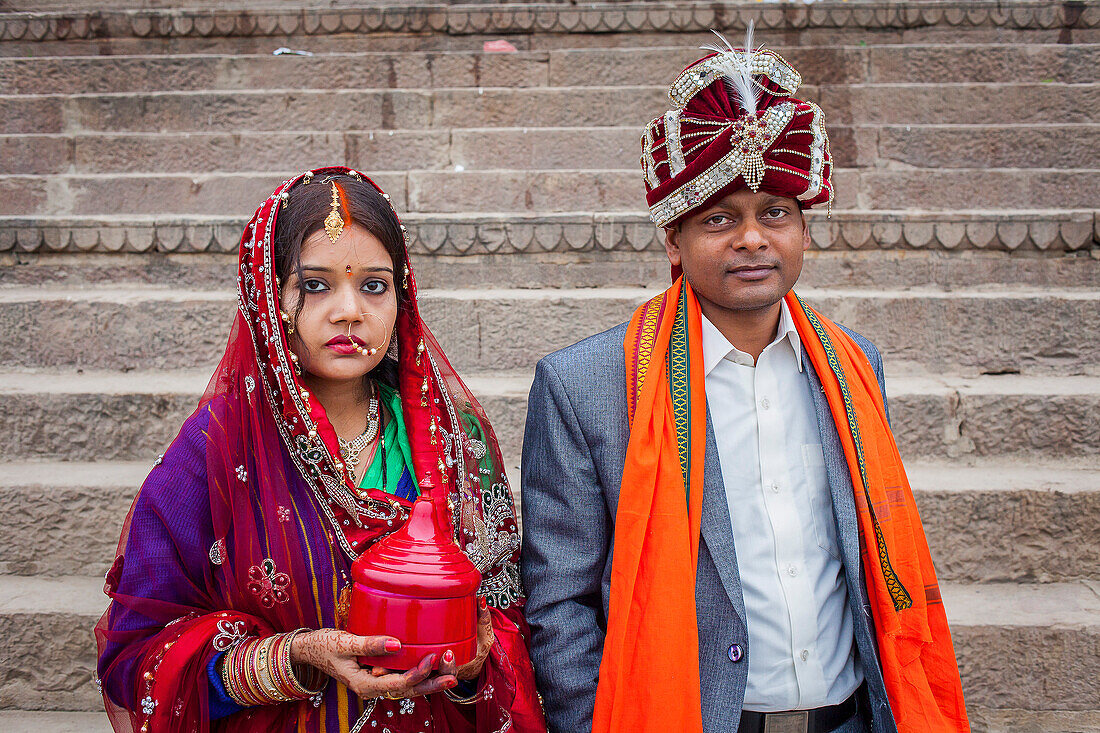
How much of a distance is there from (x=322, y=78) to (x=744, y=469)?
4696 mm

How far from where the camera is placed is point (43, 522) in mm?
2822

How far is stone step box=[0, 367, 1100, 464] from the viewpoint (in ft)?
9.99

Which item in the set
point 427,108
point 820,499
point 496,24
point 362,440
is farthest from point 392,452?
point 496,24

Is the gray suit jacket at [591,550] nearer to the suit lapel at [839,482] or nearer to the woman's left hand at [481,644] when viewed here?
the suit lapel at [839,482]

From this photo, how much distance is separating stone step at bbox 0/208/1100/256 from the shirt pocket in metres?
2.16

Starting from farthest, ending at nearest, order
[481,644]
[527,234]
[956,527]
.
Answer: [527,234]
[956,527]
[481,644]

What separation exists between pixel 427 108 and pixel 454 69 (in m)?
0.61

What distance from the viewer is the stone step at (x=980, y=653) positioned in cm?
255

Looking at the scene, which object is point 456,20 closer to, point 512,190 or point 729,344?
point 512,190

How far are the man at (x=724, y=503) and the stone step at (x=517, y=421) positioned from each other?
4.83 ft

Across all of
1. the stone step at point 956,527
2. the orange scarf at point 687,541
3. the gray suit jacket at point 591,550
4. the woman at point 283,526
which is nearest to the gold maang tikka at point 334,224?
the woman at point 283,526

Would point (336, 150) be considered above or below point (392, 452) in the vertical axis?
above

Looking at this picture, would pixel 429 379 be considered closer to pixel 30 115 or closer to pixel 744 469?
pixel 744 469

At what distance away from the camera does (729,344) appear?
1.68m
